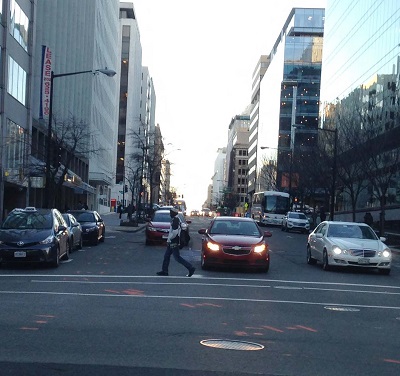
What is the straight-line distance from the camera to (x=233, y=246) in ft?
62.0

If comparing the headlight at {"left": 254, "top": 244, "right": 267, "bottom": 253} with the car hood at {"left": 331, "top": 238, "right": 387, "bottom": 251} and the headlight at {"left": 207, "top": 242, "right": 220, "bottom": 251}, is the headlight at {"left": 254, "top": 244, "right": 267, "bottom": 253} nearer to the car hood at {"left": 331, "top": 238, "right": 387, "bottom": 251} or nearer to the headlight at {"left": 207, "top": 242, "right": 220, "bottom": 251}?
the headlight at {"left": 207, "top": 242, "right": 220, "bottom": 251}

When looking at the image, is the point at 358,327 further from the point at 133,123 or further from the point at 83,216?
the point at 133,123

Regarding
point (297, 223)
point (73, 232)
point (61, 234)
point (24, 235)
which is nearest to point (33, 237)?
point (24, 235)

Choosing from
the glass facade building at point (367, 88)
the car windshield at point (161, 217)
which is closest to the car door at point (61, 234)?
the car windshield at point (161, 217)

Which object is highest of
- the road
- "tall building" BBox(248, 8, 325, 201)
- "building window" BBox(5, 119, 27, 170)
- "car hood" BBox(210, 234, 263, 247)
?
"tall building" BBox(248, 8, 325, 201)

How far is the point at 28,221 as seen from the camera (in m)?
20.6

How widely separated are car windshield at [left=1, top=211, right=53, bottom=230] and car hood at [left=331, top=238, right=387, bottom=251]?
8253 mm

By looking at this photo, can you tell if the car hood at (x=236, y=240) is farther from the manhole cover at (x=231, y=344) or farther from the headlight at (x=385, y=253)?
the manhole cover at (x=231, y=344)

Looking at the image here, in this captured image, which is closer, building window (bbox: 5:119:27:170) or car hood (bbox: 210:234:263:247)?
car hood (bbox: 210:234:263:247)

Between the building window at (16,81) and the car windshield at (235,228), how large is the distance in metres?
23.8

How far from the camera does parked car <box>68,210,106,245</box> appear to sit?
30.2 meters

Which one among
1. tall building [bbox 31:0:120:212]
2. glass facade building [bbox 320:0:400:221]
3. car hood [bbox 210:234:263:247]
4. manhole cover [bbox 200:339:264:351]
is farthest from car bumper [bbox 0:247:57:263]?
glass facade building [bbox 320:0:400:221]

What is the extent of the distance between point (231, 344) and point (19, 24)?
3739 centimetres

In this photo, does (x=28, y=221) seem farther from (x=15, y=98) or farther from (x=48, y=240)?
(x=15, y=98)
